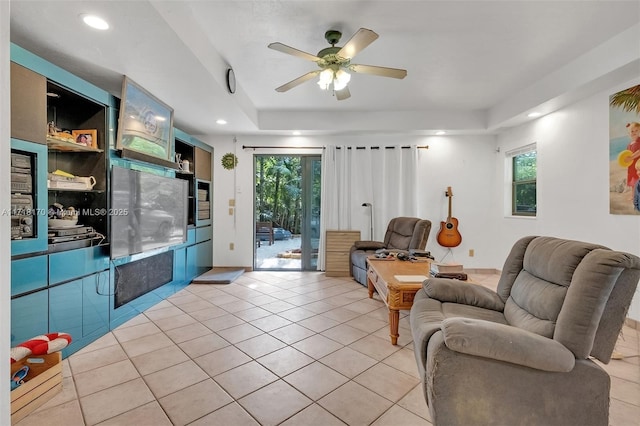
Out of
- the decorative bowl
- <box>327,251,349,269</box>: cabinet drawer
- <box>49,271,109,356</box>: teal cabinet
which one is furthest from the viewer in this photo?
<box>327,251,349,269</box>: cabinet drawer

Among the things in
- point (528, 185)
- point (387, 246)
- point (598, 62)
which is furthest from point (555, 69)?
point (387, 246)

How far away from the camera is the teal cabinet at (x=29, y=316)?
1795mm

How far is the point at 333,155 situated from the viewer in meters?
4.84

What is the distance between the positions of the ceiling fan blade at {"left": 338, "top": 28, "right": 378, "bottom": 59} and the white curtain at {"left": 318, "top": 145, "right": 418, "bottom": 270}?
8.68 ft

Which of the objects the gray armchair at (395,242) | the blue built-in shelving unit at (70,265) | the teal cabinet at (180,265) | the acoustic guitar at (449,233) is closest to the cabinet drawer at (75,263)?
the blue built-in shelving unit at (70,265)

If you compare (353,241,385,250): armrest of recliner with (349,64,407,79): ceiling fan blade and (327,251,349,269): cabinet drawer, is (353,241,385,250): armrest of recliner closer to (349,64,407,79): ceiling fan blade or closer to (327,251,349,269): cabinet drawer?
(327,251,349,269): cabinet drawer

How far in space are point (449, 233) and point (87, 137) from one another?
15.6 feet

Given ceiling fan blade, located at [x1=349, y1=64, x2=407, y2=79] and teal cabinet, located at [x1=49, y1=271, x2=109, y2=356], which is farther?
ceiling fan blade, located at [x1=349, y1=64, x2=407, y2=79]

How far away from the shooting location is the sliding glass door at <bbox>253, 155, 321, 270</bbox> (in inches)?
195

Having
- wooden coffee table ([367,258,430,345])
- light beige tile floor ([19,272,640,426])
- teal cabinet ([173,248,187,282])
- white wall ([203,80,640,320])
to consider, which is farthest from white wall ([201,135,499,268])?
wooden coffee table ([367,258,430,345])

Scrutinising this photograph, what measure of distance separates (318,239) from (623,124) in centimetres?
382

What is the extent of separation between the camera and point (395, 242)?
14.0 ft

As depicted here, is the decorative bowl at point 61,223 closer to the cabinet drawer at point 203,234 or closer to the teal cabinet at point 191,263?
the teal cabinet at point 191,263

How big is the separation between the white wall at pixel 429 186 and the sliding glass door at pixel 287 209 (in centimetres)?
21
